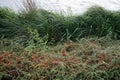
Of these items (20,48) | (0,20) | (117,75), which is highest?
(0,20)

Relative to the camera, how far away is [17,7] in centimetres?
549

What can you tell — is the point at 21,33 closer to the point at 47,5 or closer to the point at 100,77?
the point at 47,5

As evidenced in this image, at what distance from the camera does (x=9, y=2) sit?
5.77m

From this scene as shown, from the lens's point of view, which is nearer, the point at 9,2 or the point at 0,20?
the point at 0,20

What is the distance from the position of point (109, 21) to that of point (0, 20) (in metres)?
1.89

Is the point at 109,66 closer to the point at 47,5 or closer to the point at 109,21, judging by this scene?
the point at 109,21

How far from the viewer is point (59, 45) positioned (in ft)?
14.0

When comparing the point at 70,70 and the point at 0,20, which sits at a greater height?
the point at 0,20

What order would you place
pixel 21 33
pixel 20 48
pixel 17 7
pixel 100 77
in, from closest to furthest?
pixel 100 77 < pixel 20 48 < pixel 21 33 < pixel 17 7

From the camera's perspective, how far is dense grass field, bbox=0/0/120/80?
3.44 m

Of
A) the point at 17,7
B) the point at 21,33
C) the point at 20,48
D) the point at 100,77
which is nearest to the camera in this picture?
the point at 100,77

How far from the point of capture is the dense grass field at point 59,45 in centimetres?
344

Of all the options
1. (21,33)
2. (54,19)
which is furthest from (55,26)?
(21,33)

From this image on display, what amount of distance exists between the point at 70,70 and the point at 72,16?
1561 millimetres
